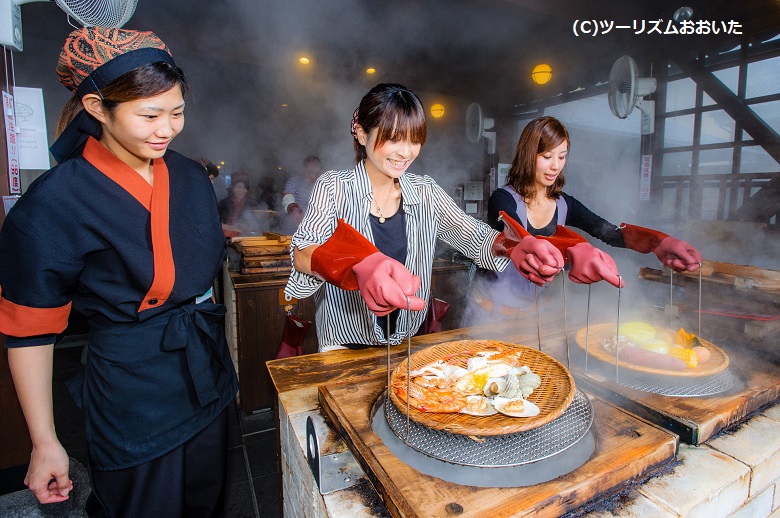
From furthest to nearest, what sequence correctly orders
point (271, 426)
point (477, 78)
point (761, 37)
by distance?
point (477, 78)
point (761, 37)
point (271, 426)

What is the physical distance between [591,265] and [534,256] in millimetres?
171

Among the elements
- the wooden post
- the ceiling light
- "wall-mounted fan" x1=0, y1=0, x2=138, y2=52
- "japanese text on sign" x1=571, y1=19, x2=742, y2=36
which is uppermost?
"japanese text on sign" x1=571, y1=19, x2=742, y2=36

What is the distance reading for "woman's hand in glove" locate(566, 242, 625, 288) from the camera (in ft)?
4.26

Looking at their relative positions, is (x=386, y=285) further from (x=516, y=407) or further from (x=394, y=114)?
(x=394, y=114)

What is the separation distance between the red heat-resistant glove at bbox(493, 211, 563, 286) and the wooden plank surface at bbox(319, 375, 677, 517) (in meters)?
0.42

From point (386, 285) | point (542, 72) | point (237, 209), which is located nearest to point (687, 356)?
point (386, 285)

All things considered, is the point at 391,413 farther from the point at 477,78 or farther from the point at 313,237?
the point at 477,78

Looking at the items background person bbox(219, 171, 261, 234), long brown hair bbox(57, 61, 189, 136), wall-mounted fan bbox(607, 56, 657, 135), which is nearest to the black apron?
long brown hair bbox(57, 61, 189, 136)

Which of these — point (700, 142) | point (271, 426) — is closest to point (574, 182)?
point (700, 142)

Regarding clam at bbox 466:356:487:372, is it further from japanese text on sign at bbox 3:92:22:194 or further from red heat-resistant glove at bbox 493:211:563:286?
japanese text on sign at bbox 3:92:22:194

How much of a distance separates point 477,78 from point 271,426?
615 cm

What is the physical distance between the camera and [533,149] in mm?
2227

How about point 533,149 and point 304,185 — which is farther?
point 304,185

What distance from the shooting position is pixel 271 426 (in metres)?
3.25
